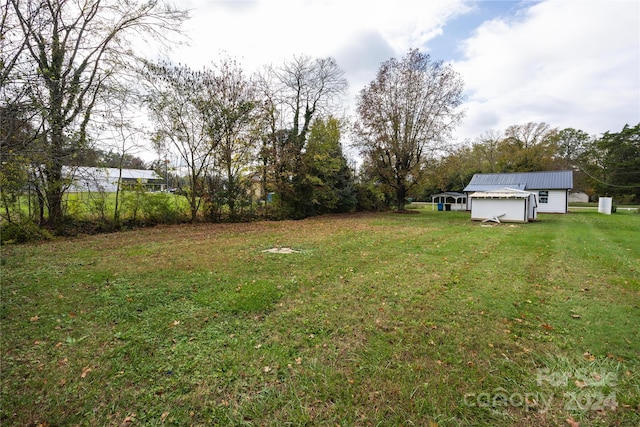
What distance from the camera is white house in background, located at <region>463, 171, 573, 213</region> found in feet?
70.3

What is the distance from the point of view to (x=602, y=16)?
19.5ft

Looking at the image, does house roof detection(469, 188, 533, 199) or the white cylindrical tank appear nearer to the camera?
house roof detection(469, 188, 533, 199)

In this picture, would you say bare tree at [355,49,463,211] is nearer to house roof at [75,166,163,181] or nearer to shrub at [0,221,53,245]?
house roof at [75,166,163,181]

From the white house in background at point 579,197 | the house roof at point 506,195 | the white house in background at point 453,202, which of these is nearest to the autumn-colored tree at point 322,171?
the house roof at point 506,195

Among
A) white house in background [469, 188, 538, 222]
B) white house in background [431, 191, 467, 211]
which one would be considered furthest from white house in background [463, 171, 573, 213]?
white house in background [469, 188, 538, 222]

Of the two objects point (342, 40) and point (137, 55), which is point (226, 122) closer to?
point (137, 55)

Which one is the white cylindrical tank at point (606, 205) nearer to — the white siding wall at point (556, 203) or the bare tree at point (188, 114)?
the white siding wall at point (556, 203)

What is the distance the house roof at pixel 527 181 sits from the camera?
2170cm

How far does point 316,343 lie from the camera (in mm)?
2906

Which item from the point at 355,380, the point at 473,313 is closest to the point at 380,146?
the point at 473,313

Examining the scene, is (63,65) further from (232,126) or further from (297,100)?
(297,100)

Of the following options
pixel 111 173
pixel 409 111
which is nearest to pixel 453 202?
pixel 409 111

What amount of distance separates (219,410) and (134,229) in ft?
33.9

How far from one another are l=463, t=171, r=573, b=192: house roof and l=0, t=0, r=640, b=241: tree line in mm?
6281
